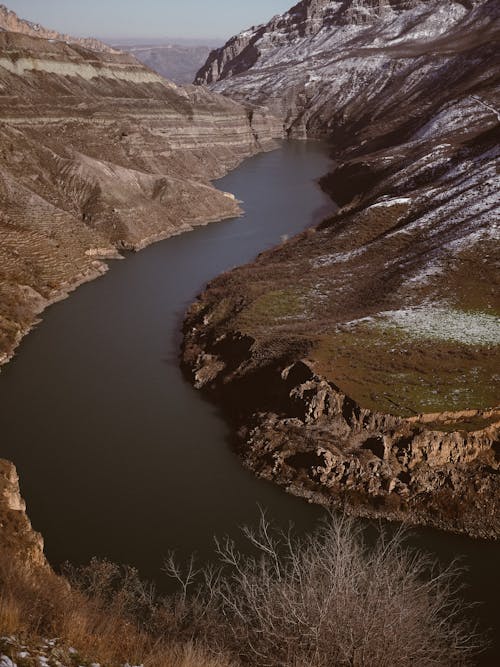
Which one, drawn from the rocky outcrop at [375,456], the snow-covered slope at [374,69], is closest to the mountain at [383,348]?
the rocky outcrop at [375,456]

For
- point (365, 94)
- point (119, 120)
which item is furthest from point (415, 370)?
point (365, 94)

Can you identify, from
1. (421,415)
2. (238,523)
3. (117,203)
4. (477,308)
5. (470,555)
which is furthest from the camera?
(117,203)

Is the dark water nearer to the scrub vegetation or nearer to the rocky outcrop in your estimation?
the rocky outcrop

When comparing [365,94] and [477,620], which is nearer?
[477,620]

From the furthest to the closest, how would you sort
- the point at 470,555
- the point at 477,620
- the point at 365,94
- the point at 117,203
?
the point at 365,94 < the point at 117,203 < the point at 470,555 < the point at 477,620

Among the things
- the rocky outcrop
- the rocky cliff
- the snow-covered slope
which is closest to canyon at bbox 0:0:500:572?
the rocky outcrop

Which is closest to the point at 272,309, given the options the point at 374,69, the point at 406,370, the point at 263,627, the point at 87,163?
the point at 406,370

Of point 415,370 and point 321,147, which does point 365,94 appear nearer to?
point 321,147
